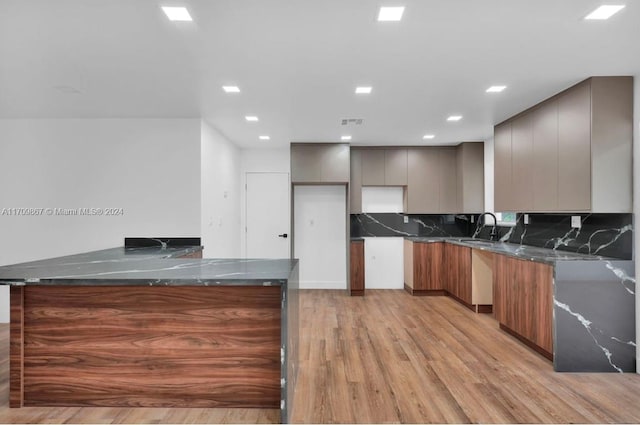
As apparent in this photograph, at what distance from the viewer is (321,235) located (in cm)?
631

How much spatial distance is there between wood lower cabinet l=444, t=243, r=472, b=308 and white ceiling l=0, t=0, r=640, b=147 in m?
1.95

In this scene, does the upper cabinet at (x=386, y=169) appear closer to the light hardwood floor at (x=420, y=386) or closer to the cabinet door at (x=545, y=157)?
the cabinet door at (x=545, y=157)

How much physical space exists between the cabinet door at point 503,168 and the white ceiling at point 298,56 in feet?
1.39

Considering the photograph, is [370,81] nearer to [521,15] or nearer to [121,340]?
[521,15]

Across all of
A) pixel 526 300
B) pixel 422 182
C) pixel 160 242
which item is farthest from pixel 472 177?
pixel 160 242

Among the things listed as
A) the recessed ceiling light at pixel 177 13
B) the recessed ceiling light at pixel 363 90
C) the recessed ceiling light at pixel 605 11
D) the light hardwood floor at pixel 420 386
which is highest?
the recessed ceiling light at pixel 177 13

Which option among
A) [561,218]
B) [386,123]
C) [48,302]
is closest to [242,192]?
[386,123]

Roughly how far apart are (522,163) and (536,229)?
0.87 m

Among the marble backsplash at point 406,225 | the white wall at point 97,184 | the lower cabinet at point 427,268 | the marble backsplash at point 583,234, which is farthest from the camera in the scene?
the marble backsplash at point 406,225

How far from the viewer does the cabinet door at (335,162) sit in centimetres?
577

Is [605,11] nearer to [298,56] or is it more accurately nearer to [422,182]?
[298,56]

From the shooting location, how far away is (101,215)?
13.9 feet

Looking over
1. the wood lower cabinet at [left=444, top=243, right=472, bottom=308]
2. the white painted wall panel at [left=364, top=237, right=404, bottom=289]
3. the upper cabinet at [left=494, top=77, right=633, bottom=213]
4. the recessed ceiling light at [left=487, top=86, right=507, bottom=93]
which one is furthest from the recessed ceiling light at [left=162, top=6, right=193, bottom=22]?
the white painted wall panel at [left=364, top=237, right=404, bottom=289]

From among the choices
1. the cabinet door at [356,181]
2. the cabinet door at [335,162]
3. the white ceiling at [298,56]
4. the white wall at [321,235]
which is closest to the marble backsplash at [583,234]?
the white ceiling at [298,56]
